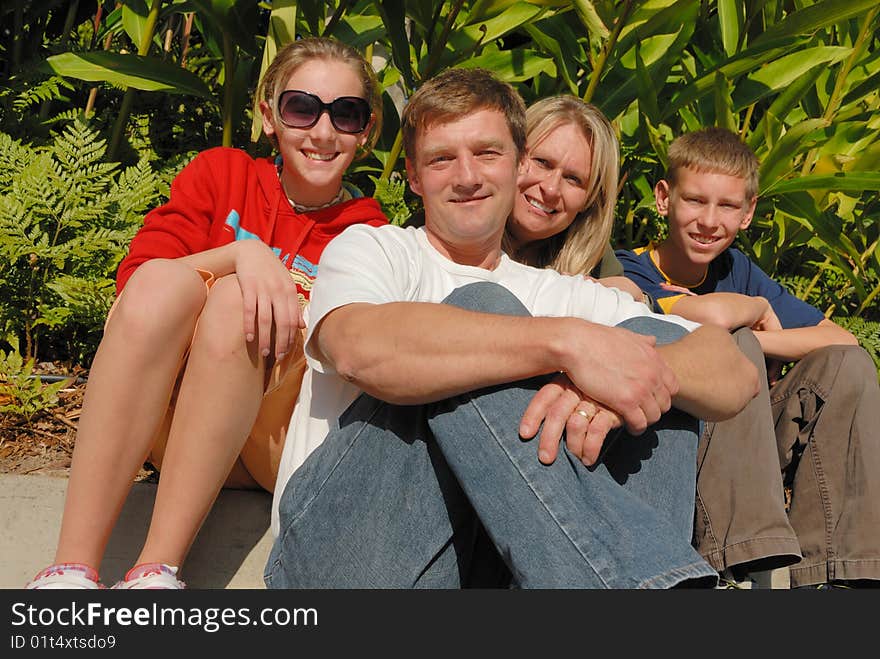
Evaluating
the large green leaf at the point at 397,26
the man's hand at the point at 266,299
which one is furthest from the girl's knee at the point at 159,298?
the large green leaf at the point at 397,26

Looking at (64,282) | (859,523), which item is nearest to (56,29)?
(64,282)

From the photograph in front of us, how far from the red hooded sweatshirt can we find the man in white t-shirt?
0.40m

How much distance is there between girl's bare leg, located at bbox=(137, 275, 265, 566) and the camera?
177 cm

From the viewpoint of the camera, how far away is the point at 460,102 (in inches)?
79.0

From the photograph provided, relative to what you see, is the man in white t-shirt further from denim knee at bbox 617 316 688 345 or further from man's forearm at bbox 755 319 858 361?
man's forearm at bbox 755 319 858 361

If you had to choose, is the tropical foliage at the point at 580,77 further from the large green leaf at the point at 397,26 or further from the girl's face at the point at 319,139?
the girl's face at the point at 319,139

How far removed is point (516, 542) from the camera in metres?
1.53

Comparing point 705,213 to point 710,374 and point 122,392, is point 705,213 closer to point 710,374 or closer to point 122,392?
point 710,374

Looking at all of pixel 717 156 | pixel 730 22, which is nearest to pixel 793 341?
pixel 717 156

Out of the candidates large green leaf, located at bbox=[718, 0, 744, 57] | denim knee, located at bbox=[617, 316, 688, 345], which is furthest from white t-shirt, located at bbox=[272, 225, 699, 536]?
large green leaf, located at bbox=[718, 0, 744, 57]

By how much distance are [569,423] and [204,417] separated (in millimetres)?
725

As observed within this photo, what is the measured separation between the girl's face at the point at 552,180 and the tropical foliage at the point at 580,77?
1.60 feet

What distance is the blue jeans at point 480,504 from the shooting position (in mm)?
1487
